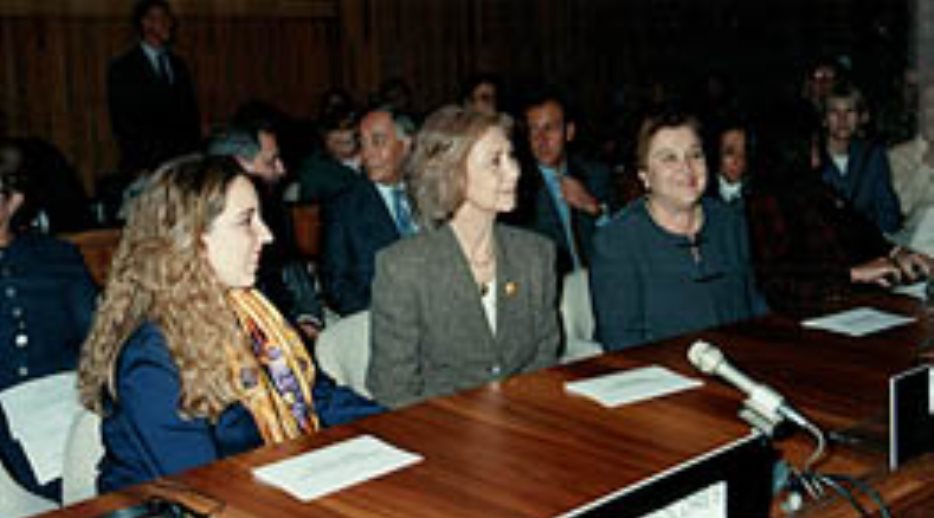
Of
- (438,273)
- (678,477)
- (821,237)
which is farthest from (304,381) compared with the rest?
(821,237)

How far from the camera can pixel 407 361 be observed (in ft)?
10.1

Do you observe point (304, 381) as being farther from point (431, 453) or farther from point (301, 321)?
point (301, 321)

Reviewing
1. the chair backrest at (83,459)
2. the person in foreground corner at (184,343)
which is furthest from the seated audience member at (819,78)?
the chair backrest at (83,459)

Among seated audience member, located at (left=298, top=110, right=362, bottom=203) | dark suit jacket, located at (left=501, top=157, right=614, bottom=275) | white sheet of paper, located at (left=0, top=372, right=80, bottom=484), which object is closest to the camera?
white sheet of paper, located at (left=0, top=372, right=80, bottom=484)

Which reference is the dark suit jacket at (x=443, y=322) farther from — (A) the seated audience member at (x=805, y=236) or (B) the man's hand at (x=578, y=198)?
(B) the man's hand at (x=578, y=198)

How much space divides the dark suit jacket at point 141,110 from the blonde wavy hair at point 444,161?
4679 mm

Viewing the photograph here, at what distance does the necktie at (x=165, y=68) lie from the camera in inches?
308

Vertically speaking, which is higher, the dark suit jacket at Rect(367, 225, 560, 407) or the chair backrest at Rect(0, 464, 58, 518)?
the dark suit jacket at Rect(367, 225, 560, 407)

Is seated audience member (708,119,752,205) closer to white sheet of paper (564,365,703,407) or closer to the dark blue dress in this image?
the dark blue dress

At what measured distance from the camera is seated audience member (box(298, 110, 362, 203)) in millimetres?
6293

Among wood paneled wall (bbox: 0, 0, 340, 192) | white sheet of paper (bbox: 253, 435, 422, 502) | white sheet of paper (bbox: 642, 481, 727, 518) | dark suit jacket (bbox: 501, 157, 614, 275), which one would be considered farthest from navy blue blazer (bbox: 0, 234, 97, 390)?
wood paneled wall (bbox: 0, 0, 340, 192)

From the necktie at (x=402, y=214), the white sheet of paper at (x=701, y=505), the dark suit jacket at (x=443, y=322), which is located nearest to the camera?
the white sheet of paper at (x=701, y=505)

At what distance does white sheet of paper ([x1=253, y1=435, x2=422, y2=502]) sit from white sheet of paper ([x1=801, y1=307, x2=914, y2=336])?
153 cm

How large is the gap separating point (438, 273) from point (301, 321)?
1.21m
